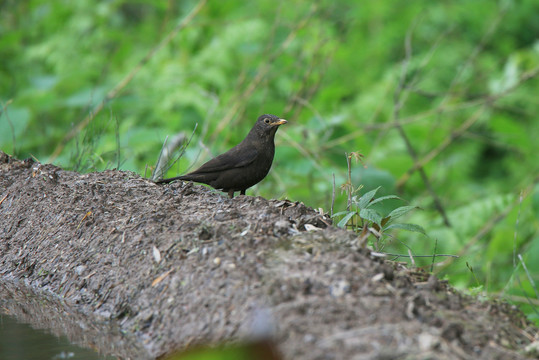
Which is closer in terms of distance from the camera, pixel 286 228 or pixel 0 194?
pixel 286 228

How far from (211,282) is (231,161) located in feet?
5.76

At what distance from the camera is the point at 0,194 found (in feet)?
13.1

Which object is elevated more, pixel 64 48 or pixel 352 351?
pixel 64 48

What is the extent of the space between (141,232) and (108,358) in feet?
2.39

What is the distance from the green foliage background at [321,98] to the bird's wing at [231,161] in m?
0.65

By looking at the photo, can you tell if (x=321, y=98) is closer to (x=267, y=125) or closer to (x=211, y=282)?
(x=267, y=125)

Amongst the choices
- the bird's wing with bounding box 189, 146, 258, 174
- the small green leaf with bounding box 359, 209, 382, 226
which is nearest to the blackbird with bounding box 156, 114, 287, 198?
A: the bird's wing with bounding box 189, 146, 258, 174

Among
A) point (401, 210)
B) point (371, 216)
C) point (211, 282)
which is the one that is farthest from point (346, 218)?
point (211, 282)

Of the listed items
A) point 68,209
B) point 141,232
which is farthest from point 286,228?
point 68,209

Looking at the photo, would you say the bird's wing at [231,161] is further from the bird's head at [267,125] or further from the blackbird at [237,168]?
the bird's head at [267,125]

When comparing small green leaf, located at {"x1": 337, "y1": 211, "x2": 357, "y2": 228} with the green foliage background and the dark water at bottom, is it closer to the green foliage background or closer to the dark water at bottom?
the dark water at bottom

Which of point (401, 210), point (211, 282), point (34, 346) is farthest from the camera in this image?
→ point (401, 210)

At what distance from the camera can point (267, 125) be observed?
14.3 ft

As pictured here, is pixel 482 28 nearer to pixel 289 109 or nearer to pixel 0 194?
pixel 289 109
